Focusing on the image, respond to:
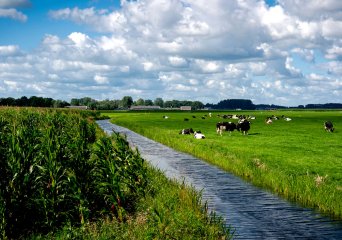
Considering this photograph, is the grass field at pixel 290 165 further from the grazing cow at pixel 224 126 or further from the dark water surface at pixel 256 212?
the grazing cow at pixel 224 126

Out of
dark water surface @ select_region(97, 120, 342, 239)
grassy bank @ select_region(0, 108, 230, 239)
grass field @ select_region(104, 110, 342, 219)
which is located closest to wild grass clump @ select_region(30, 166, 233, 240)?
grassy bank @ select_region(0, 108, 230, 239)

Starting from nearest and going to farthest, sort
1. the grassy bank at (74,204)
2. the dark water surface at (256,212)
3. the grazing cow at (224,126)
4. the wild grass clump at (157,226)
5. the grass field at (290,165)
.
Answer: the wild grass clump at (157,226) < the grassy bank at (74,204) < the dark water surface at (256,212) < the grass field at (290,165) < the grazing cow at (224,126)

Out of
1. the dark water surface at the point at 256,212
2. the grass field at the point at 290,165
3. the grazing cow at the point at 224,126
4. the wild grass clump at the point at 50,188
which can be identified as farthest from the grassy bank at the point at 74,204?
the grazing cow at the point at 224,126

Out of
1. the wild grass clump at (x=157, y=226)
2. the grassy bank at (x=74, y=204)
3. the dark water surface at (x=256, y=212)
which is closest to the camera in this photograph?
the wild grass clump at (x=157, y=226)

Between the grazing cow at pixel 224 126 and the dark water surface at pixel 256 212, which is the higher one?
the grazing cow at pixel 224 126

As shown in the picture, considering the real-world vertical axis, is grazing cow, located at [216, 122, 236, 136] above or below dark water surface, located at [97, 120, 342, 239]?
above

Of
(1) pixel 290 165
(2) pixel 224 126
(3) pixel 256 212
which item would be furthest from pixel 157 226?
(2) pixel 224 126

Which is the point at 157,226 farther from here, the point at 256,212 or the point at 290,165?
the point at 290,165

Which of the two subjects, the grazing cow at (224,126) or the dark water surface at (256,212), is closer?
the dark water surface at (256,212)

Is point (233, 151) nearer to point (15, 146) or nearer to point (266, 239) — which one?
point (266, 239)

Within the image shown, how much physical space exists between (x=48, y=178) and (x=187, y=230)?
5577mm

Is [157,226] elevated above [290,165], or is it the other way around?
[290,165]

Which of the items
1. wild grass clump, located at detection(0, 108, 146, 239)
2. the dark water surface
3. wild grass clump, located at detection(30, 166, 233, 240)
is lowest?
the dark water surface

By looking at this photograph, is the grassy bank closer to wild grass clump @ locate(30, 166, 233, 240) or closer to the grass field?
wild grass clump @ locate(30, 166, 233, 240)
